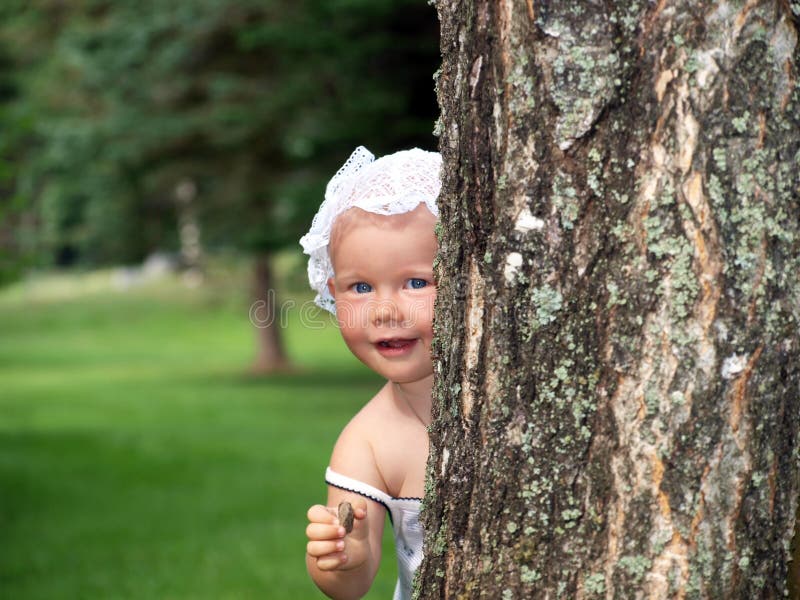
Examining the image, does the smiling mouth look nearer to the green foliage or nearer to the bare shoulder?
the bare shoulder

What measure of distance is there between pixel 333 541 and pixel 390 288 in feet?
1.96

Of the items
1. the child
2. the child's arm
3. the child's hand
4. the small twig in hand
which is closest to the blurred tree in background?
the child

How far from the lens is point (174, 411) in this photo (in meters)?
17.5

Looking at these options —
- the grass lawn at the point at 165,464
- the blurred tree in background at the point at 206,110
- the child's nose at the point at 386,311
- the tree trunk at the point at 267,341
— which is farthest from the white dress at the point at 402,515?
the tree trunk at the point at 267,341

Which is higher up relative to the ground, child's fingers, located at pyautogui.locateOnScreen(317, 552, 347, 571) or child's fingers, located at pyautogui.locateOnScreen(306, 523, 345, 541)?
child's fingers, located at pyautogui.locateOnScreen(306, 523, 345, 541)

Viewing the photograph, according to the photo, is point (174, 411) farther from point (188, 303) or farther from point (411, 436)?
point (188, 303)

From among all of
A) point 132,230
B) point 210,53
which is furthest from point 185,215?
point 210,53

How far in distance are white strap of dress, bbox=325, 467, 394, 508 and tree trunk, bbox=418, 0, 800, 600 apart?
2.28 ft

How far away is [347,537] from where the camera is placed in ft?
8.07

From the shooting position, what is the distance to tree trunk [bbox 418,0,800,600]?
1766 mm

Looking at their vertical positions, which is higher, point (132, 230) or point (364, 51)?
point (364, 51)

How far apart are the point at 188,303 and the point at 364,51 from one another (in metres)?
26.3

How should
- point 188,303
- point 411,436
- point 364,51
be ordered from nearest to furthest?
point 411,436 → point 364,51 → point 188,303

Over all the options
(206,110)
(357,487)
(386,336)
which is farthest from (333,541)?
(206,110)
